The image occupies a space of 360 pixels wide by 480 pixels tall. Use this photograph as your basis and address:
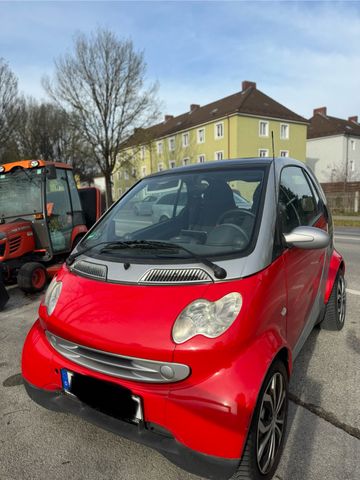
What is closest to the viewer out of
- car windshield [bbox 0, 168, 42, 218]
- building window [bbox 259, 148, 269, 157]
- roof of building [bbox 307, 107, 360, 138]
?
car windshield [bbox 0, 168, 42, 218]

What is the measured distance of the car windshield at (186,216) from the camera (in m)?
2.36

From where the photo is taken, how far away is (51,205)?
6.71m

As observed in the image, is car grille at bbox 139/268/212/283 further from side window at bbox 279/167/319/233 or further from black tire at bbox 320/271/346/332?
black tire at bbox 320/271/346/332

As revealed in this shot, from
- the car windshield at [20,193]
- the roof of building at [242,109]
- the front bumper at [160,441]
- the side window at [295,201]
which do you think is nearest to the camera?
the front bumper at [160,441]

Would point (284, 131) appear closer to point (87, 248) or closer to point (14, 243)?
point (14, 243)

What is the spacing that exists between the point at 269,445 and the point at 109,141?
28251 mm

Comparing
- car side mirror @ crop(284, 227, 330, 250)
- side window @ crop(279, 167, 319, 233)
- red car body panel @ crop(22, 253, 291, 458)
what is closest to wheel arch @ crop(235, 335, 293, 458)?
red car body panel @ crop(22, 253, 291, 458)

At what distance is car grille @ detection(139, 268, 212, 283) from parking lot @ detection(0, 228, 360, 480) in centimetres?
108

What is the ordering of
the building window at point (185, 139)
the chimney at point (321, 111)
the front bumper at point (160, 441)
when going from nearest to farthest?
A: the front bumper at point (160, 441) → the building window at point (185, 139) → the chimney at point (321, 111)

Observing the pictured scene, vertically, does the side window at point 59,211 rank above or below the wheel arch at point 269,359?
above

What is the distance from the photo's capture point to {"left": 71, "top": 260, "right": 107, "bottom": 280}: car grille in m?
2.28

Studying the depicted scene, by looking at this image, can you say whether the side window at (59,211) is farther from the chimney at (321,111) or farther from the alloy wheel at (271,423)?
the chimney at (321,111)

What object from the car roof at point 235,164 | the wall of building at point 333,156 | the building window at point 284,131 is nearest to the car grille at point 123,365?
the car roof at point 235,164

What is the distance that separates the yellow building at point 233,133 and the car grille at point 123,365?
97.8 ft
